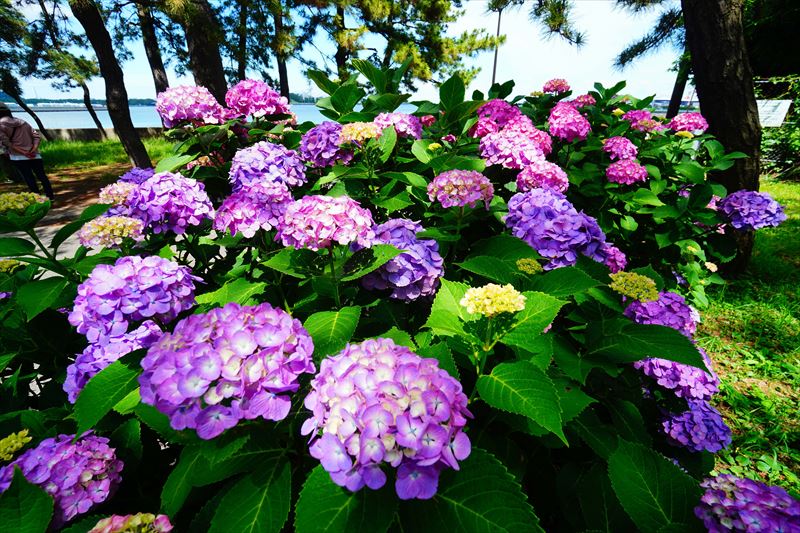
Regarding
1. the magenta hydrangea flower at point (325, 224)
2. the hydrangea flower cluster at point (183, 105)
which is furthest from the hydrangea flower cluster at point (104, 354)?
the hydrangea flower cluster at point (183, 105)

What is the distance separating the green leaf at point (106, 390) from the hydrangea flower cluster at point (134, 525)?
27 centimetres

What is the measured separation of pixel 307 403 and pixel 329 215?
0.60 meters

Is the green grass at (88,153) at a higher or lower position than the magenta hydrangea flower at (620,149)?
lower

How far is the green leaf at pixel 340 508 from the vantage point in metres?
0.71

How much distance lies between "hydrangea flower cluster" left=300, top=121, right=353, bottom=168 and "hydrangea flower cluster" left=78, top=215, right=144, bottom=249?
829 mm

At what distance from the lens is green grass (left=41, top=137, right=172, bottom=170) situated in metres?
11.4

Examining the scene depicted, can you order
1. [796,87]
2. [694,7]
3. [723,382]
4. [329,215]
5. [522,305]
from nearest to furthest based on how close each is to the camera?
[522,305] < [329,215] < [723,382] < [694,7] < [796,87]

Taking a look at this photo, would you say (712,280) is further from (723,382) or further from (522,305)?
(522,305)

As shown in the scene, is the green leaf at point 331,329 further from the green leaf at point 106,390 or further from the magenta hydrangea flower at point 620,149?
the magenta hydrangea flower at point 620,149

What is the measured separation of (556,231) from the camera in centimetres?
148

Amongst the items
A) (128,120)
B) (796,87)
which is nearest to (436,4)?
(796,87)

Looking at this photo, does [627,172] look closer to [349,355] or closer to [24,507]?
[349,355]

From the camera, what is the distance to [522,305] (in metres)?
0.97

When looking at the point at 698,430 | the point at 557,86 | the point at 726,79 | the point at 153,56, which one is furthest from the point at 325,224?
the point at 153,56
